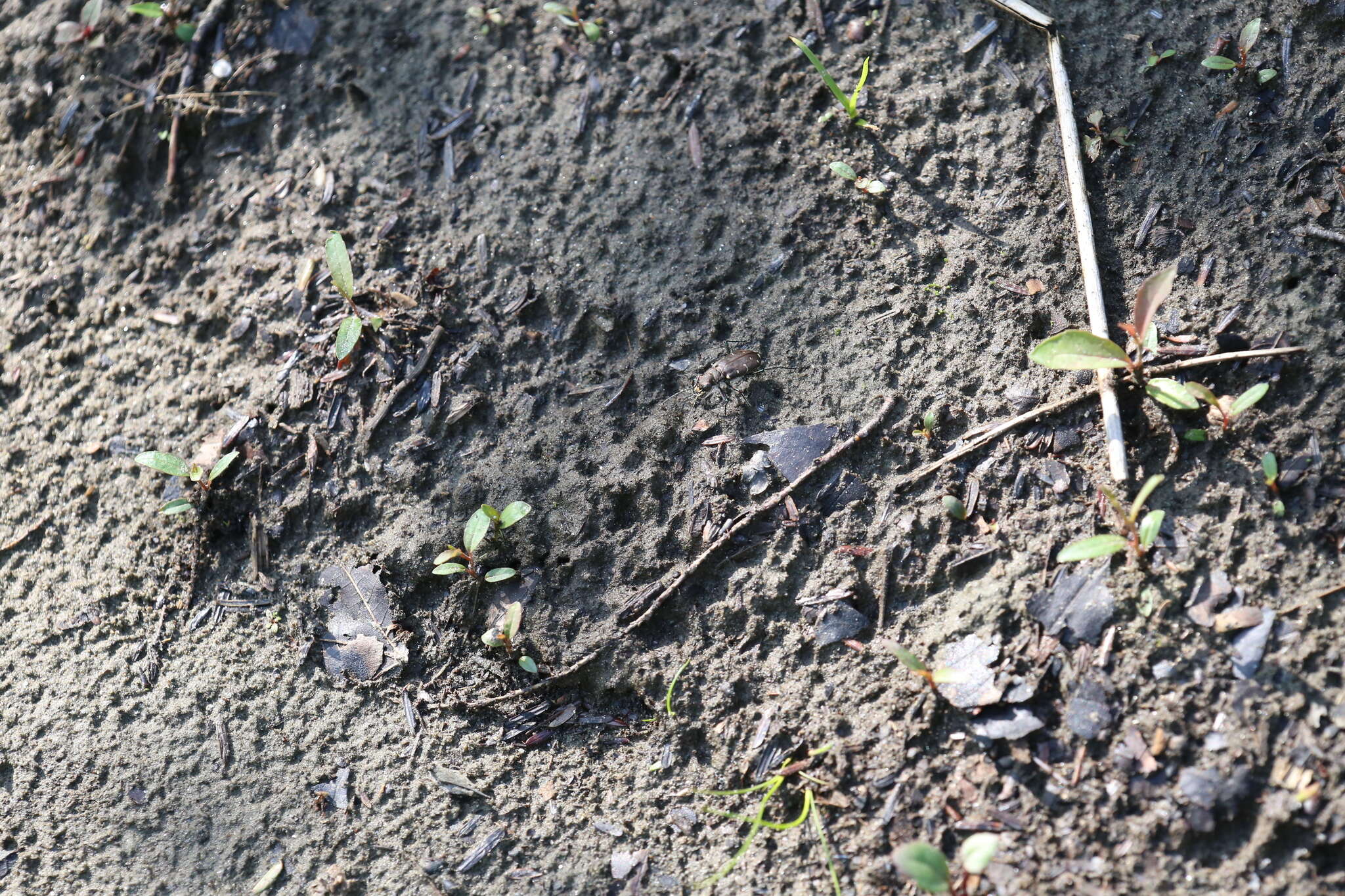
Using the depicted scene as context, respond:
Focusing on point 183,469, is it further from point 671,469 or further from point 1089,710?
point 1089,710

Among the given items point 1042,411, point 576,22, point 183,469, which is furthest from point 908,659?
point 576,22

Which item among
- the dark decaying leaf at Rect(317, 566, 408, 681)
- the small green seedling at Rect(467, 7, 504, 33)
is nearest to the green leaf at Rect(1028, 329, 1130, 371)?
the dark decaying leaf at Rect(317, 566, 408, 681)

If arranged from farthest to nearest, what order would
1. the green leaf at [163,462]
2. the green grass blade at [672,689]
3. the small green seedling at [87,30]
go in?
the small green seedling at [87,30] < the green leaf at [163,462] < the green grass blade at [672,689]

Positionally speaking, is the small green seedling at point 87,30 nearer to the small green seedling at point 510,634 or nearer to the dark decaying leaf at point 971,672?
the small green seedling at point 510,634

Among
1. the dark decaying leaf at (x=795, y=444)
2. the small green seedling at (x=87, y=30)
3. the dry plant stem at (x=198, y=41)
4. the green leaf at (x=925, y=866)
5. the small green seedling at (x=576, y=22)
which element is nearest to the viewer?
the green leaf at (x=925, y=866)

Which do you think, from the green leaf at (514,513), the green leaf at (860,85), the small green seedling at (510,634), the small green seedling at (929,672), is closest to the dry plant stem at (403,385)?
the green leaf at (514,513)

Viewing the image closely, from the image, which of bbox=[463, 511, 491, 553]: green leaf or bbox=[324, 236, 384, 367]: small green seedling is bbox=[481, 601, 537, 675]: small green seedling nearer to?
bbox=[463, 511, 491, 553]: green leaf
